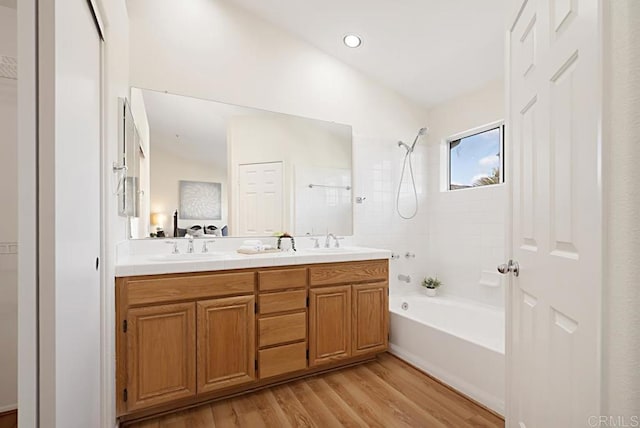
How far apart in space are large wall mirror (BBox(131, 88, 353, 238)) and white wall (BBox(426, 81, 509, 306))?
3.42ft

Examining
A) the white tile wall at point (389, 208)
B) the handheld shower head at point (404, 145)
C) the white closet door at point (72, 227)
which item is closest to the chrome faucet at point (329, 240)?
the white tile wall at point (389, 208)

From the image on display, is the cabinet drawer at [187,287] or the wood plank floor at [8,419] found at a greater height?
the cabinet drawer at [187,287]

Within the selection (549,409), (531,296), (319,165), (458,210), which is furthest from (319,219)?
(549,409)

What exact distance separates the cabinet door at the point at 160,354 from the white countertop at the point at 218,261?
21cm

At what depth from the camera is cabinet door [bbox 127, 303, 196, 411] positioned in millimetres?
1706

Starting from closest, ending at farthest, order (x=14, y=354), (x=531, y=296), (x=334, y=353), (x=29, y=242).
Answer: (x=29, y=242), (x=531, y=296), (x=14, y=354), (x=334, y=353)

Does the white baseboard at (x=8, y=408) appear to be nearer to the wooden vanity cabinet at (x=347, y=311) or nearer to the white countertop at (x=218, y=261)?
the white countertop at (x=218, y=261)

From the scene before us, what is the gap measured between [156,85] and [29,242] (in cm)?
187

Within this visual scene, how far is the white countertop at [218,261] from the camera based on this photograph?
1724 millimetres

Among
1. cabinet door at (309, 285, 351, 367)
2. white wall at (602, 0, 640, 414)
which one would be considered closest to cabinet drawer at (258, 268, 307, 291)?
cabinet door at (309, 285, 351, 367)

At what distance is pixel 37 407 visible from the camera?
837 millimetres

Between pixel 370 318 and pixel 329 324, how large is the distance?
38 cm

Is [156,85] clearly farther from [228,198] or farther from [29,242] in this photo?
[29,242]

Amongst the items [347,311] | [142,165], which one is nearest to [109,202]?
[142,165]
